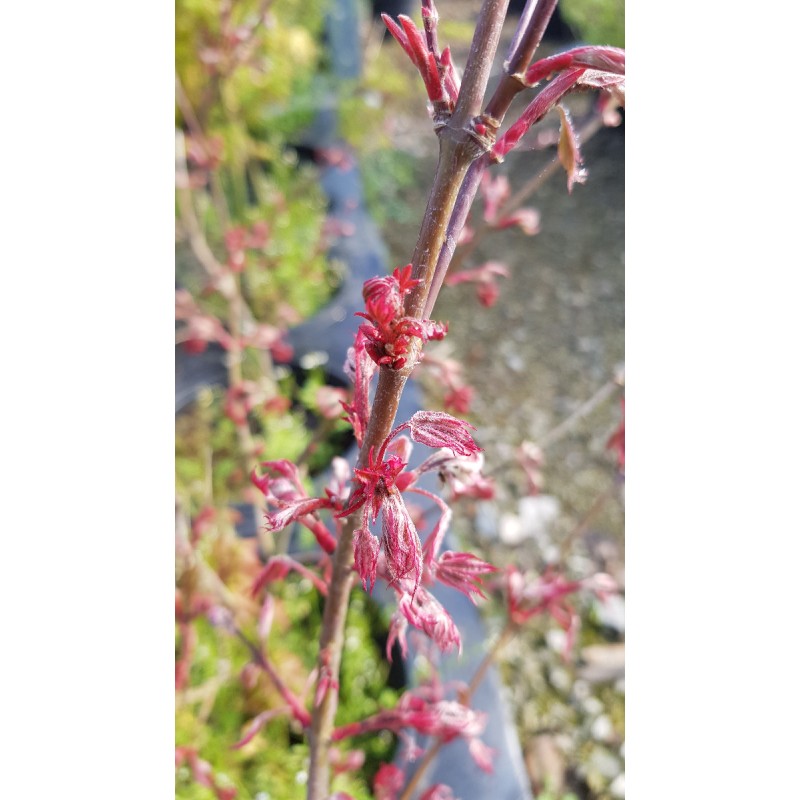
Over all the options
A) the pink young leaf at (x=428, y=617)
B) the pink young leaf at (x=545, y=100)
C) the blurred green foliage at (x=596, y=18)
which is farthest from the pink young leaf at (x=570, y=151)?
the blurred green foliage at (x=596, y=18)

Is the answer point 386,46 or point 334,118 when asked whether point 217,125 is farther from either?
point 386,46

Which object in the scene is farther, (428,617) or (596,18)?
(596,18)

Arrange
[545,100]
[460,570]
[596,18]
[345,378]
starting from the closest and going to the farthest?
1. [545,100]
2. [460,570]
3. [596,18]
4. [345,378]

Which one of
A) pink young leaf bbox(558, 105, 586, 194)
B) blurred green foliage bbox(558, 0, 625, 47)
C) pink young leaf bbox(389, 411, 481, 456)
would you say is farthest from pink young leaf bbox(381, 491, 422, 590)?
blurred green foliage bbox(558, 0, 625, 47)

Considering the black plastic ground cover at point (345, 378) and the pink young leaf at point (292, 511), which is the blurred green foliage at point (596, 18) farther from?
the pink young leaf at point (292, 511)

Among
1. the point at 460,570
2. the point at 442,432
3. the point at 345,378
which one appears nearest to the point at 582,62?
the point at 442,432

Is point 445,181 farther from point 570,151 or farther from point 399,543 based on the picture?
point 399,543

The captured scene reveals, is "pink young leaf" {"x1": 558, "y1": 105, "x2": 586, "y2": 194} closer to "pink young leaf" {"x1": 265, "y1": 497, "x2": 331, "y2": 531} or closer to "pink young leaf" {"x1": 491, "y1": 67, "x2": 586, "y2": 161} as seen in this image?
"pink young leaf" {"x1": 491, "y1": 67, "x2": 586, "y2": 161}
